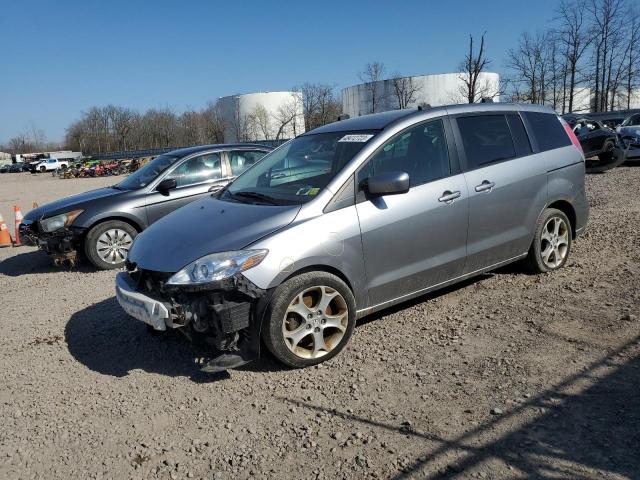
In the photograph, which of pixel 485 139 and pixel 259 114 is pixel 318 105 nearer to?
pixel 259 114

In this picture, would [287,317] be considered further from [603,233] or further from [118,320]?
[603,233]

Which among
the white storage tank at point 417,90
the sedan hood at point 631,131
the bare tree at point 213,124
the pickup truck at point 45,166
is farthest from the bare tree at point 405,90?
Result: the sedan hood at point 631,131

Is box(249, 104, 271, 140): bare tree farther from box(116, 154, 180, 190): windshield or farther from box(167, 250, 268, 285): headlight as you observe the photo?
box(167, 250, 268, 285): headlight

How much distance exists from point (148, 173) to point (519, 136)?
536cm

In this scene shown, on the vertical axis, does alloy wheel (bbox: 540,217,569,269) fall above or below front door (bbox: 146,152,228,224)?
below

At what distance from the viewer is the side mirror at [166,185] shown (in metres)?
7.44

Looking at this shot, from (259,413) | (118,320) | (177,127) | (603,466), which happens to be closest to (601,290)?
(603,466)

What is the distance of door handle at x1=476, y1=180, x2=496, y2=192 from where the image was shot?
4.62m

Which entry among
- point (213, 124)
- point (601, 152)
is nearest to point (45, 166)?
point (213, 124)

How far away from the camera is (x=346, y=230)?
387 cm

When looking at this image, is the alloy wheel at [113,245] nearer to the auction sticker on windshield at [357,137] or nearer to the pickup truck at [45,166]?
the auction sticker on windshield at [357,137]

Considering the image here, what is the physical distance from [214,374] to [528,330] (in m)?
2.49

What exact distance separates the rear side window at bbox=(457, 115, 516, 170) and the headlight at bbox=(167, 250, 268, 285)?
88.6 inches

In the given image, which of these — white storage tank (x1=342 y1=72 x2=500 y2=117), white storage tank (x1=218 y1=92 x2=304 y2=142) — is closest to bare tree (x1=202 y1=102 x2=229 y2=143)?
white storage tank (x1=218 y1=92 x2=304 y2=142)
